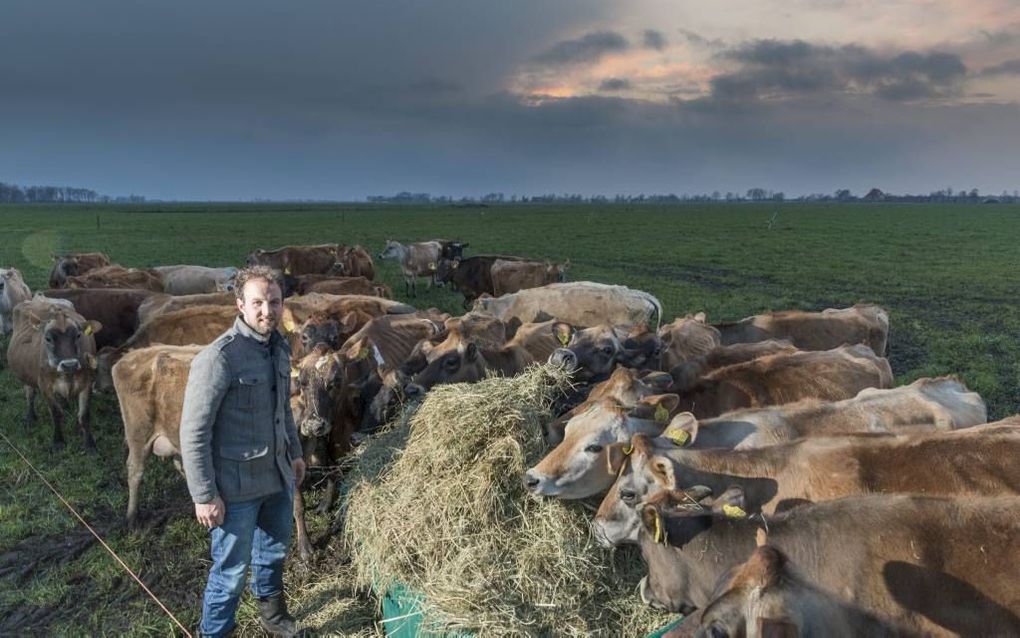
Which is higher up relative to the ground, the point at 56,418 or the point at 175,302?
the point at 175,302

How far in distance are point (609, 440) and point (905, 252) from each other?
4041 cm

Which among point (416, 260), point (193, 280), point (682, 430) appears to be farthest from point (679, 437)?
point (416, 260)

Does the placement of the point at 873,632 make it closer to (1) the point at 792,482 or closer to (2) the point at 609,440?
(1) the point at 792,482

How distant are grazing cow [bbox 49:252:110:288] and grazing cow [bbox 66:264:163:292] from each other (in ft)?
10.4

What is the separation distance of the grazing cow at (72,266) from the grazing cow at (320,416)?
15.0 meters

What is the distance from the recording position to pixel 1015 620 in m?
3.25

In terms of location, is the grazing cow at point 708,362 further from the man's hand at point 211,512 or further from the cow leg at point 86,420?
the cow leg at point 86,420

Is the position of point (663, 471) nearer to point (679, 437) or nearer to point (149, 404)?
point (679, 437)

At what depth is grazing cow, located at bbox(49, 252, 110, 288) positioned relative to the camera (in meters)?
18.7

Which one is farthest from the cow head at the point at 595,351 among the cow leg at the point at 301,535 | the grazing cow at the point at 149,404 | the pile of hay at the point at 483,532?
the grazing cow at the point at 149,404

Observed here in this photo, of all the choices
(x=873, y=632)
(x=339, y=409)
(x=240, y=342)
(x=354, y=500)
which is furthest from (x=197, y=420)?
(x=873, y=632)

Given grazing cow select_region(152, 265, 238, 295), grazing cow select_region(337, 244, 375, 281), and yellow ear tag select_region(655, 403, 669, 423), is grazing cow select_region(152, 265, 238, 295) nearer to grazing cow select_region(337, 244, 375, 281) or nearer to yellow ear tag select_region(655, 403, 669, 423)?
grazing cow select_region(337, 244, 375, 281)

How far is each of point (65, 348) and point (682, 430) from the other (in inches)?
319

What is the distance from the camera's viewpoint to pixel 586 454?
4.93 metres
